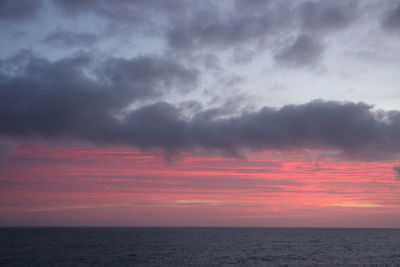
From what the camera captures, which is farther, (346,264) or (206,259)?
(206,259)

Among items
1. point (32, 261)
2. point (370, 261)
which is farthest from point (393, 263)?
point (32, 261)

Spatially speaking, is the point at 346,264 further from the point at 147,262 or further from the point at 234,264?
the point at 147,262

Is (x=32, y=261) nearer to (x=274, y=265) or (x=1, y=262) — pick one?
(x=1, y=262)

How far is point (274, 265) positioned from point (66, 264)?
120 ft

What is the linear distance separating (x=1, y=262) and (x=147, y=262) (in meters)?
26.4

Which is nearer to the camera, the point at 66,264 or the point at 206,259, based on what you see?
the point at 66,264

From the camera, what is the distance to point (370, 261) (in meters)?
72.8

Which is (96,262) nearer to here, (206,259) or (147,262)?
(147,262)

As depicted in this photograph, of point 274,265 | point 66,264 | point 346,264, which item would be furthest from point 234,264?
point 66,264

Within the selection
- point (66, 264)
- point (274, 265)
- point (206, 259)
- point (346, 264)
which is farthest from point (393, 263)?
point (66, 264)

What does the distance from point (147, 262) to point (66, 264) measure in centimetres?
1412

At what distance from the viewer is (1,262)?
225 feet

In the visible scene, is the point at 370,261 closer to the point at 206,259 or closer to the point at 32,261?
the point at 206,259

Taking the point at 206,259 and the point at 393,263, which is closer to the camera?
the point at 393,263
